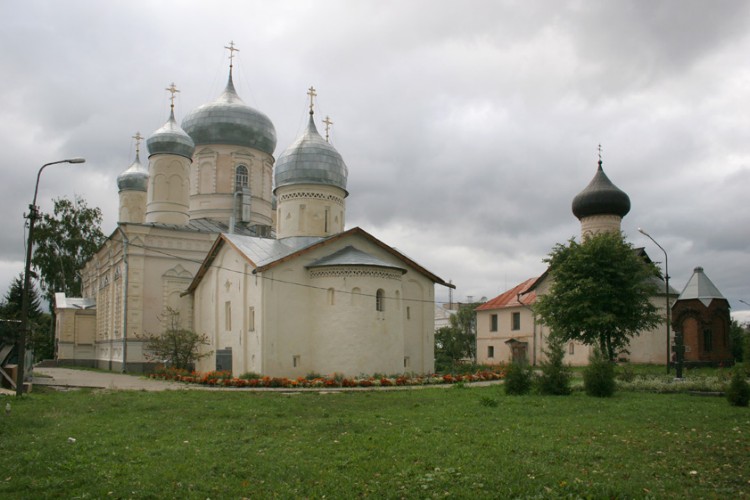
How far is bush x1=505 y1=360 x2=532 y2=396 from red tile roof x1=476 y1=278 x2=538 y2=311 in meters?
23.7

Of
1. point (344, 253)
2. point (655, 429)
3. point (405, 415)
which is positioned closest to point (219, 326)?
point (344, 253)

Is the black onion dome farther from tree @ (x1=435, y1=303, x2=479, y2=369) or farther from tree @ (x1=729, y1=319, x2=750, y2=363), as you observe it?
tree @ (x1=435, y1=303, x2=479, y2=369)

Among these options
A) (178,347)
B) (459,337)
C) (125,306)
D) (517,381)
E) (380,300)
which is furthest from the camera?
(459,337)

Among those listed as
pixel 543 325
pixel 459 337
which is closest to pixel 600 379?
pixel 543 325

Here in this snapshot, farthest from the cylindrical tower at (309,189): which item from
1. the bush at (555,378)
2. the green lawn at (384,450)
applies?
the green lawn at (384,450)

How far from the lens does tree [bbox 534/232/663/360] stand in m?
24.2

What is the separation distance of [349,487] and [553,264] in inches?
801

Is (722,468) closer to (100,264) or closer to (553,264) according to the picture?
(553,264)

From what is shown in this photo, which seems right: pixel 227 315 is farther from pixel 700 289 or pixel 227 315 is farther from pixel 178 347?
pixel 700 289

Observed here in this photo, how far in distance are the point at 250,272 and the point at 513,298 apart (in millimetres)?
22060

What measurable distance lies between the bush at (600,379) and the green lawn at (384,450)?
3.91 feet

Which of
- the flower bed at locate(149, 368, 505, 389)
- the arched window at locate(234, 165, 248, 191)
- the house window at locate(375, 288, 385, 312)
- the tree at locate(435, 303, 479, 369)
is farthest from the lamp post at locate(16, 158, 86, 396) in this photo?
the tree at locate(435, 303, 479, 369)

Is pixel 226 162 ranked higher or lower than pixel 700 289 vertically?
higher

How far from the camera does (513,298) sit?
42156 millimetres
